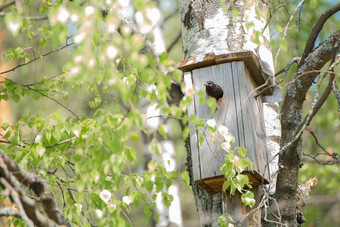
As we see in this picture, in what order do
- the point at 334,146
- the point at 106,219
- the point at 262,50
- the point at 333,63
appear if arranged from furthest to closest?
1. the point at 334,146
2. the point at 262,50
3. the point at 333,63
4. the point at 106,219

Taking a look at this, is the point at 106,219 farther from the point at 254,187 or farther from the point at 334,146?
the point at 334,146

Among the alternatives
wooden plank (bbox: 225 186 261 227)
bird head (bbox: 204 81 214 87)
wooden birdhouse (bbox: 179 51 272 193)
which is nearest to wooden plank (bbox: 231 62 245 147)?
wooden birdhouse (bbox: 179 51 272 193)

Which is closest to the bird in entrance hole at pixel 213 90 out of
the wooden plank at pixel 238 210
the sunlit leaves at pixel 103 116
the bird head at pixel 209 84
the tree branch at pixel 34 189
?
the bird head at pixel 209 84

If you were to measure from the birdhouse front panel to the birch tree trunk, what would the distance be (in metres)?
0.13

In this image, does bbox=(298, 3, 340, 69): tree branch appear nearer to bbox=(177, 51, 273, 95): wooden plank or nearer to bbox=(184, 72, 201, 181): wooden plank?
bbox=(177, 51, 273, 95): wooden plank

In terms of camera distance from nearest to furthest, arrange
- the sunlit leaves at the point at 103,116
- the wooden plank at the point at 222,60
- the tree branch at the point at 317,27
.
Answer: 1. the sunlit leaves at the point at 103,116
2. the tree branch at the point at 317,27
3. the wooden plank at the point at 222,60

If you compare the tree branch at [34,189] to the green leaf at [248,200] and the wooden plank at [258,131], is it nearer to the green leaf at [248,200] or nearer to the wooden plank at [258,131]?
the green leaf at [248,200]

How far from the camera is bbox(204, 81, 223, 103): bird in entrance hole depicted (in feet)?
8.72

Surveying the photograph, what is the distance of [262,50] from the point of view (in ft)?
10.2


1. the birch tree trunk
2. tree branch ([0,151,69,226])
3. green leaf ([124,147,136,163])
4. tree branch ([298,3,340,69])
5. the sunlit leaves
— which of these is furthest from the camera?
the birch tree trunk

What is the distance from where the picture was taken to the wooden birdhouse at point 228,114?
2641 millimetres

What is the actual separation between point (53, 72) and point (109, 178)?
5.80 m

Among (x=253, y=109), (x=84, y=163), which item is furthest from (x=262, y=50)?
(x=84, y=163)

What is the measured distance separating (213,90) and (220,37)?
41 cm
